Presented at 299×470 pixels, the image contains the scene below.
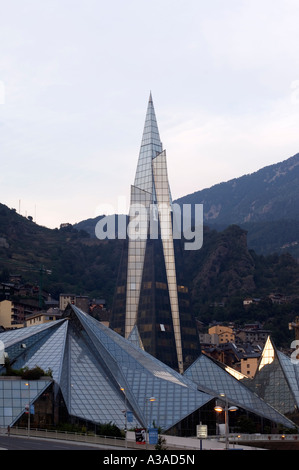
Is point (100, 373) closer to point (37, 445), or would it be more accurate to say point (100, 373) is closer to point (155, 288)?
point (37, 445)

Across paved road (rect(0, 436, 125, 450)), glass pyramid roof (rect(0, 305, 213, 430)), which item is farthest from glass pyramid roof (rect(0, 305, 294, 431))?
paved road (rect(0, 436, 125, 450))

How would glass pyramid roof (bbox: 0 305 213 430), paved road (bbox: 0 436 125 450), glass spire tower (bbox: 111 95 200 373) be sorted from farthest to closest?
glass spire tower (bbox: 111 95 200 373) < glass pyramid roof (bbox: 0 305 213 430) < paved road (bbox: 0 436 125 450)

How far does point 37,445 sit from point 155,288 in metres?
99.0

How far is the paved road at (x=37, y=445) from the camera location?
80475 mm

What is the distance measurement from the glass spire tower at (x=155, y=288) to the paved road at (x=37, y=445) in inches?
3377

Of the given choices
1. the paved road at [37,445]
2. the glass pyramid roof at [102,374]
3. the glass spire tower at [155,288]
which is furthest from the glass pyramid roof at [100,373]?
the glass spire tower at [155,288]

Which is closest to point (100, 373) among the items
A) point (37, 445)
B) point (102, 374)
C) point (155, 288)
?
point (102, 374)

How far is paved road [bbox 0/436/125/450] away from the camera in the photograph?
80.5 meters

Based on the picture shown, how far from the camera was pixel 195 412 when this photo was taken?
126m

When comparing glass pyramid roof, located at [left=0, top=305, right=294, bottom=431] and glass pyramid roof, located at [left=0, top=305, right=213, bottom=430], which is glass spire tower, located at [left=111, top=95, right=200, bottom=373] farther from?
glass pyramid roof, located at [left=0, top=305, right=213, bottom=430]

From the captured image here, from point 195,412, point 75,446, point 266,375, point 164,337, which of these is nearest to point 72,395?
point 195,412

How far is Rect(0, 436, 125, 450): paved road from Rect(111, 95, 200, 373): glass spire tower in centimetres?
8577

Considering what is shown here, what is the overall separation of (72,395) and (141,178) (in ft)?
270

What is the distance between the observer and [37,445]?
277ft
